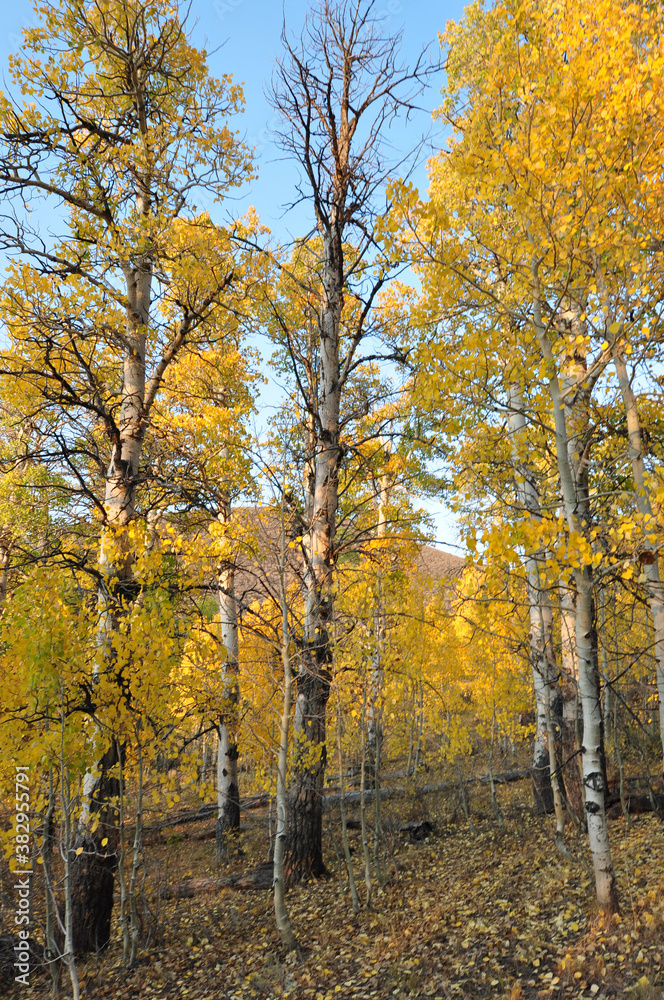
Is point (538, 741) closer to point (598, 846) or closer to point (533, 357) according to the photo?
point (598, 846)

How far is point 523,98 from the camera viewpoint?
14.1 ft

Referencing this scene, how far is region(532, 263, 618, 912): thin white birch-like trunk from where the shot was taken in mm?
4012

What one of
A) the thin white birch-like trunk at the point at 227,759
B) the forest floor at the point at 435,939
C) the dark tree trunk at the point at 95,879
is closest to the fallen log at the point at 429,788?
the thin white birch-like trunk at the point at 227,759

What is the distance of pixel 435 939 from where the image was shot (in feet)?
15.3

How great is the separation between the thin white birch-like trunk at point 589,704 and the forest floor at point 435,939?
0.31 meters

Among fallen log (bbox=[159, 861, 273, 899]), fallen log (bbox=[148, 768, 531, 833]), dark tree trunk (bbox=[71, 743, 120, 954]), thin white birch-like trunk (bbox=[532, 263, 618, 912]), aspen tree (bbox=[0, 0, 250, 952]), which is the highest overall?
aspen tree (bbox=[0, 0, 250, 952])

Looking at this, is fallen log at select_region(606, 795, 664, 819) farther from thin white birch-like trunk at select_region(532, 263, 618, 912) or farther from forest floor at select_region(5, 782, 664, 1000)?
thin white birch-like trunk at select_region(532, 263, 618, 912)

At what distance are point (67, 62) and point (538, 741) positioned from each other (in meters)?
11.0

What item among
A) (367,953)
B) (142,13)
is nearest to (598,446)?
(367,953)

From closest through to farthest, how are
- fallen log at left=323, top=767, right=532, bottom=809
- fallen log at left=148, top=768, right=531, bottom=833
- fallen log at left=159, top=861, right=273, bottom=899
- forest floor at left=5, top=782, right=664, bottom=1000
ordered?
forest floor at left=5, top=782, right=664, bottom=1000
fallen log at left=159, top=861, right=273, bottom=899
fallen log at left=323, top=767, right=532, bottom=809
fallen log at left=148, top=768, right=531, bottom=833

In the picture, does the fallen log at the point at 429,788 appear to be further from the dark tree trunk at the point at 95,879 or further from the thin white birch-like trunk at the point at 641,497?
the thin white birch-like trunk at the point at 641,497

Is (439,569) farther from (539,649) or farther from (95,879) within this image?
(95,879)

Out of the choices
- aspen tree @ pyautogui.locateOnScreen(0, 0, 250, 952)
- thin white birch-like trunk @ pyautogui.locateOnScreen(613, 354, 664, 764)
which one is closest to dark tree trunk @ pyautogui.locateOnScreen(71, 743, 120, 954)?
aspen tree @ pyautogui.locateOnScreen(0, 0, 250, 952)

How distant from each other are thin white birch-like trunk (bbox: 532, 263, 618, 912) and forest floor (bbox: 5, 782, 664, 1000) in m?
0.31
